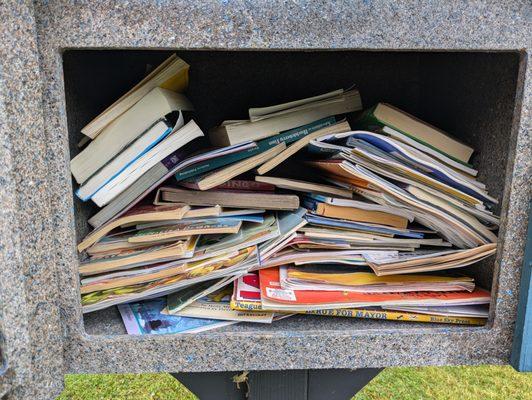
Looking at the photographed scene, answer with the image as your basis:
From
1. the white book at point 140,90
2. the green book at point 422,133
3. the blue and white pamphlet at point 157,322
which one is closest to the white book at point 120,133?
the white book at point 140,90

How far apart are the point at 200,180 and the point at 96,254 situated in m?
0.20

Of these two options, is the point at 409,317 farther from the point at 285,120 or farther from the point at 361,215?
the point at 285,120

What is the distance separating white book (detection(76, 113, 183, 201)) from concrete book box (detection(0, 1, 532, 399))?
0.06 metres

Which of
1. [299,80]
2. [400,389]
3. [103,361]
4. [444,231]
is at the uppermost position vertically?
[299,80]

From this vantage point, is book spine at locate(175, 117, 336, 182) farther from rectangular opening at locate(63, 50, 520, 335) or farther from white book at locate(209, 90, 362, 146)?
rectangular opening at locate(63, 50, 520, 335)

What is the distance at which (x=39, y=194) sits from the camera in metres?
0.56

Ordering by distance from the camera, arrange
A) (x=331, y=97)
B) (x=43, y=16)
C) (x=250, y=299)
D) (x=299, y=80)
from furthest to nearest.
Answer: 1. (x=299, y=80)
2. (x=331, y=97)
3. (x=250, y=299)
4. (x=43, y=16)

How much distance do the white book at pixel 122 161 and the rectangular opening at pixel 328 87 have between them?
5cm

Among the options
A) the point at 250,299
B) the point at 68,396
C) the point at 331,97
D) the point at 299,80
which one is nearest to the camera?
the point at 250,299

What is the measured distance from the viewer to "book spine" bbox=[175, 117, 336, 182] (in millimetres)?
725

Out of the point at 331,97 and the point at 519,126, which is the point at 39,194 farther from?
the point at 519,126

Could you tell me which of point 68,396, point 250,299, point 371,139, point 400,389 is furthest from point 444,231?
point 68,396

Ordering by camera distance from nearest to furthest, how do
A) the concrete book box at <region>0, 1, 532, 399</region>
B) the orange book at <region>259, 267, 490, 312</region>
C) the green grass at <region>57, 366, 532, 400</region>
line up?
the concrete book box at <region>0, 1, 532, 399</region>
the orange book at <region>259, 267, 490, 312</region>
the green grass at <region>57, 366, 532, 400</region>

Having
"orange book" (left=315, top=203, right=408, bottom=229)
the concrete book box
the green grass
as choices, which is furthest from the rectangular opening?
the green grass
